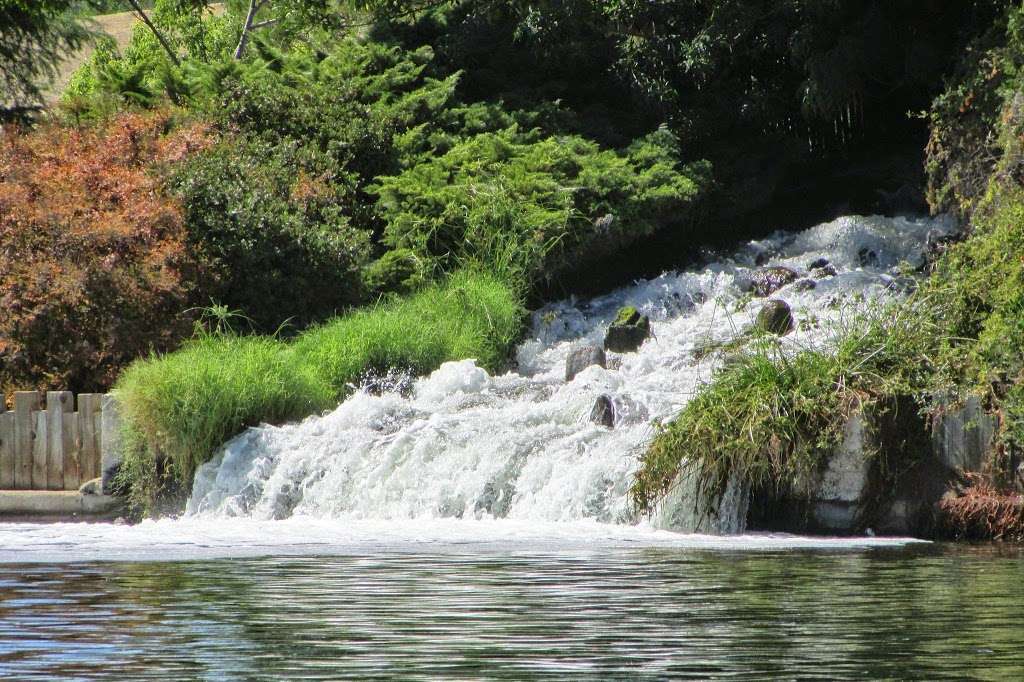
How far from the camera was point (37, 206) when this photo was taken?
1909cm

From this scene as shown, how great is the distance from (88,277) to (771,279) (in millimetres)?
8450

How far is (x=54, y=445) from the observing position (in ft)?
52.7

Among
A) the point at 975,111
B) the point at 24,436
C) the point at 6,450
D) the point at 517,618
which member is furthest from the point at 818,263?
the point at 517,618

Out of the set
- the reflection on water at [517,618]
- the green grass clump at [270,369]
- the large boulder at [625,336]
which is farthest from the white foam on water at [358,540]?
the large boulder at [625,336]

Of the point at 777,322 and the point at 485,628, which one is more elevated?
the point at 777,322

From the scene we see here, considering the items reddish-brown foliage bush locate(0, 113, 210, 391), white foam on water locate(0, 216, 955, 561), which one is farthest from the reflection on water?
reddish-brown foliage bush locate(0, 113, 210, 391)

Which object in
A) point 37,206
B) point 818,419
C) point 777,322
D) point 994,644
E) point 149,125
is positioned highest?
point 149,125

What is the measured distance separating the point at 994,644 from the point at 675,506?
622 centimetres

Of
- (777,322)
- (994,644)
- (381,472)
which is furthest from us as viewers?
(777,322)

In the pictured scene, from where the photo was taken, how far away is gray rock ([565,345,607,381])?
17.5m

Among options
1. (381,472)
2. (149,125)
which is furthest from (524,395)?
(149,125)

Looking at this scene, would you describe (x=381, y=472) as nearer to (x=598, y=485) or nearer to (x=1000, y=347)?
(x=598, y=485)

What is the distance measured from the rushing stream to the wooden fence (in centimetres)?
155

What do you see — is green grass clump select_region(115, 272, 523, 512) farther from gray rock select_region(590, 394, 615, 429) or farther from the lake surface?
the lake surface
